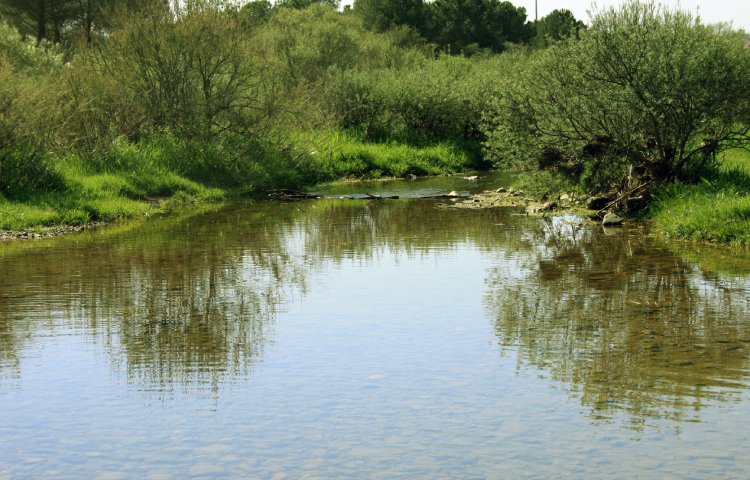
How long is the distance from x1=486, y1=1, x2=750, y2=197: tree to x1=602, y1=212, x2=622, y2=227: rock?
1.35m

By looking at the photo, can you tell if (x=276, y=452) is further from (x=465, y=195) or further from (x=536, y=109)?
(x=465, y=195)

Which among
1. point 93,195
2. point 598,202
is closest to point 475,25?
point 598,202

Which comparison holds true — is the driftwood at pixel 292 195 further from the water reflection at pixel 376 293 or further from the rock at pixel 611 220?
the rock at pixel 611 220

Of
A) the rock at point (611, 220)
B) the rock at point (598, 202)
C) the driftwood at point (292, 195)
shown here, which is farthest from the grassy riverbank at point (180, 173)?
the rock at point (611, 220)

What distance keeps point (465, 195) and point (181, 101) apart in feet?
29.8

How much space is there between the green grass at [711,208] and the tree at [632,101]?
0.73 m

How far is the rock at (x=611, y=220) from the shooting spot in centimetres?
2230

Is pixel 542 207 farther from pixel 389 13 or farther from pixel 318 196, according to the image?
pixel 389 13

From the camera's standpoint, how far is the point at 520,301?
46.7 feet

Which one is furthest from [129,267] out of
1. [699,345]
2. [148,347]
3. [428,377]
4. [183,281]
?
[699,345]

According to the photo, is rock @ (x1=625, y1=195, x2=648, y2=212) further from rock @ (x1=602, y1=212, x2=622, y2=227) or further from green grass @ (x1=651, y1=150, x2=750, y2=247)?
rock @ (x1=602, y1=212, x2=622, y2=227)

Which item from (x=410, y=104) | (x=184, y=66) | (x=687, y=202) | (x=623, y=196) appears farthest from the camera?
(x=410, y=104)

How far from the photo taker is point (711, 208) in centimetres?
1981

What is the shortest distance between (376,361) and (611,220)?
41.4ft
